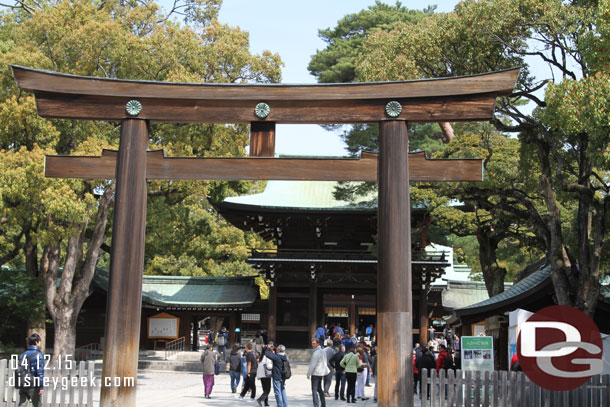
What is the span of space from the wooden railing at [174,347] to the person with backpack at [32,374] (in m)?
19.5

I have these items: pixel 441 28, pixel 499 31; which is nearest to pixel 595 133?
pixel 499 31

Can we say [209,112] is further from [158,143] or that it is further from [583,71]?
[158,143]

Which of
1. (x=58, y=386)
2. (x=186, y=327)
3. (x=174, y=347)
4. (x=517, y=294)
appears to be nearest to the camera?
(x=58, y=386)

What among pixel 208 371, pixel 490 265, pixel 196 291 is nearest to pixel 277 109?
pixel 208 371

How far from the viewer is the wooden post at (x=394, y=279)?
9.86 meters

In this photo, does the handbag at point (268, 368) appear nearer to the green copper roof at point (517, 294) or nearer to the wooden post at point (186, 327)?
the green copper roof at point (517, 294)

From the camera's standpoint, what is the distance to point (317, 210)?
28.9 metres

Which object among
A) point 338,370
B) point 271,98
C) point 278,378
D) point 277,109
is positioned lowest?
point 338,370

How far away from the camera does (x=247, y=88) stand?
35.5 ft

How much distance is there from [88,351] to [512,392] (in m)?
22.6

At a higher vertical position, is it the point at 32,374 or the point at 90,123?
the point at 90,123

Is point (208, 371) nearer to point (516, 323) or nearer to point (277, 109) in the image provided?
point (516, 323)

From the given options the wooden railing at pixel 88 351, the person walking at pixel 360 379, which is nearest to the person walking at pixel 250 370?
the person walking at pixel 360 379

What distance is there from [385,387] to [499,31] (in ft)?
34.4
